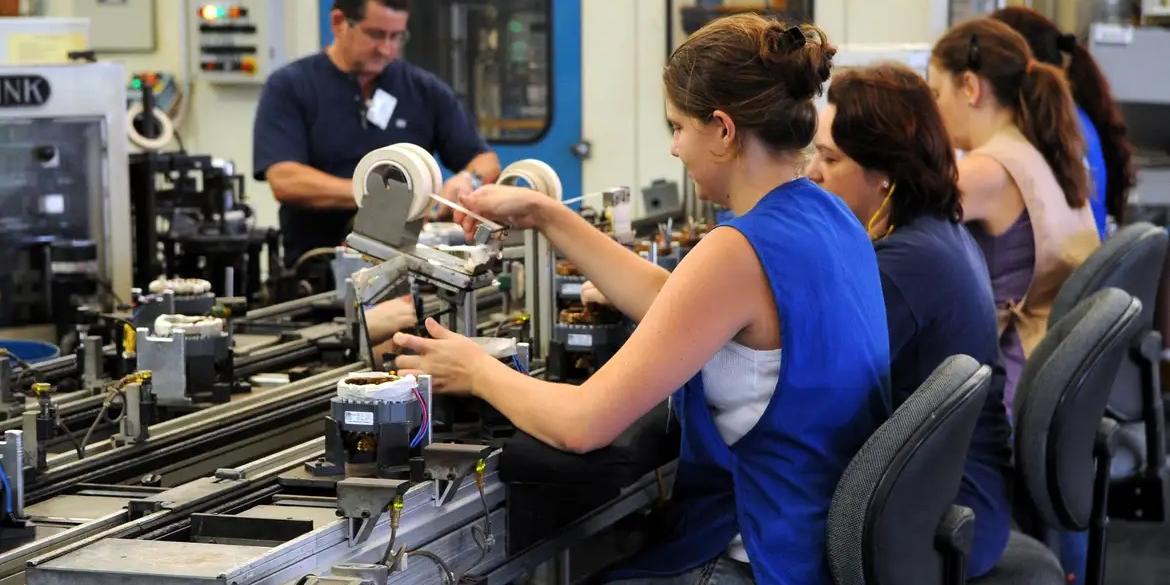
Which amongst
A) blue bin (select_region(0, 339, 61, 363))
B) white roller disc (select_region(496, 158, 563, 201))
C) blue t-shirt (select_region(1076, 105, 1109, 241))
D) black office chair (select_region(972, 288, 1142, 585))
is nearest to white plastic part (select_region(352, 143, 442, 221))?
white roller disc (select_region(496, 158, 563, 201))

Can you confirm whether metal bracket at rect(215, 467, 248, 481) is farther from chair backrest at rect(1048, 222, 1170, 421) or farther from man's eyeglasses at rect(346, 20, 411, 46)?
man's eyeglasses at rect(346, 20, 411, 46)

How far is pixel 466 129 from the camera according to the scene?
4.09 metres

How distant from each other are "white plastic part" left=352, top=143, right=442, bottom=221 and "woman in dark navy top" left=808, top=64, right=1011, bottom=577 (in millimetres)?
585

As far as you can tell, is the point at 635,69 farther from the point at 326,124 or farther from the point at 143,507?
the point at 143,507

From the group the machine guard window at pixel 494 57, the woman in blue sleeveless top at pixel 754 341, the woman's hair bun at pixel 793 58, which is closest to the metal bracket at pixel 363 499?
the woman in blue sleeveless top at pixel 754 341

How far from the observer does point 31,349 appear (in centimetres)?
263

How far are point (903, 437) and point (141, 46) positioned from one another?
433cm

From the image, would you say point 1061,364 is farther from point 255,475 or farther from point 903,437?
point 255,475

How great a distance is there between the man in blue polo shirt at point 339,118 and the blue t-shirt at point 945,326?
5.63 ft

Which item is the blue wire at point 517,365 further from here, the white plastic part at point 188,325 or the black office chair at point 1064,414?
the black office chair at point 1064,414

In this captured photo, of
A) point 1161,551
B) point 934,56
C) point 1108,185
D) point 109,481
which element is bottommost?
point 1161,551

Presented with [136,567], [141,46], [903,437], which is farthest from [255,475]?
[141,46]

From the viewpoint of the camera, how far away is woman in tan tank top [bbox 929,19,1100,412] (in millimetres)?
3049

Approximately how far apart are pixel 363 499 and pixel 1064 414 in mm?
1270
